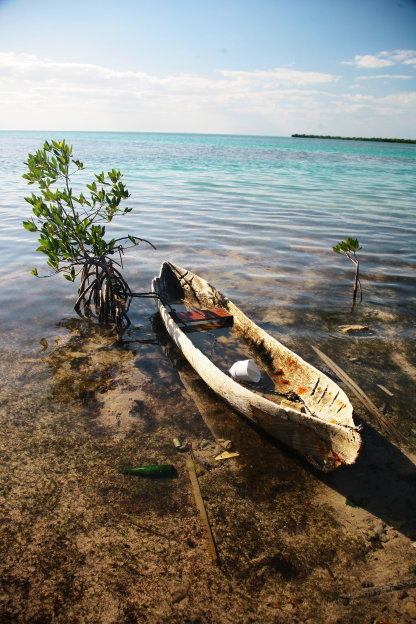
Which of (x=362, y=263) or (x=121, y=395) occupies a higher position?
(x=362, y=263)

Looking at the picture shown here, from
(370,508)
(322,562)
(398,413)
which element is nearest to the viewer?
(322,562)

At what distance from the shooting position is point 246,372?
6023mm

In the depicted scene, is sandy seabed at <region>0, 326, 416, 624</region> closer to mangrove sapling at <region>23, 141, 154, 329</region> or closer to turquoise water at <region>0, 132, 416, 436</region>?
turquoise water at <region>0, 132, 416, 436</region>

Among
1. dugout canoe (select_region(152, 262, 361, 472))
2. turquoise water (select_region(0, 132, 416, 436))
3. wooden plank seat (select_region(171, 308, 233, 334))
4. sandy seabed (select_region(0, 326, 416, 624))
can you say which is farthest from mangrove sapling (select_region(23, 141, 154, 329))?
sandy seabed (select_region(0, 326, 416, 624))

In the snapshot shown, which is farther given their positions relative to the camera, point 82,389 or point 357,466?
point 82,389

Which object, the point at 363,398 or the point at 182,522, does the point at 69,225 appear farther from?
the point at 363,398

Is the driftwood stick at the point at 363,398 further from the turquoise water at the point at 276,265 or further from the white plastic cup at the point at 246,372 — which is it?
the white plastic cup at the point at 246,372

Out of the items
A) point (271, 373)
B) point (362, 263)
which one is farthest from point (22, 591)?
point (362, 263)

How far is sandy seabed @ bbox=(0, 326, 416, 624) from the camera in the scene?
11.4ft

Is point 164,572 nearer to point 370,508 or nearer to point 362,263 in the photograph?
point 370,508

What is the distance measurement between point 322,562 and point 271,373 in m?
3.01

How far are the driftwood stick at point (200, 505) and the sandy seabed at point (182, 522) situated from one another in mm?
55

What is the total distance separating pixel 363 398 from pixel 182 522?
3514 mm

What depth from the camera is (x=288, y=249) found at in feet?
46.4
